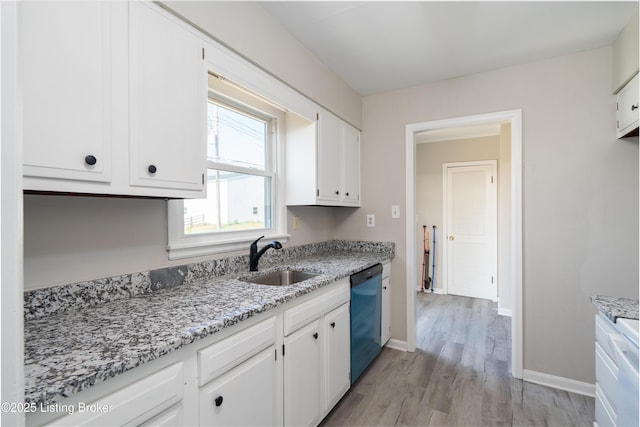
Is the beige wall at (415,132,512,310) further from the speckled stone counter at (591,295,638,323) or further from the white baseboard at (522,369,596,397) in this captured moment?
the speckled stone counter at (591,295,638,323)

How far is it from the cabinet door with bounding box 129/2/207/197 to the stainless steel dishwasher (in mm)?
1326

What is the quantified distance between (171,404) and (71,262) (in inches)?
27.8

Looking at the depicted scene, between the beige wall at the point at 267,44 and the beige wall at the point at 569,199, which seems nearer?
the beige wall at the point at 267,44

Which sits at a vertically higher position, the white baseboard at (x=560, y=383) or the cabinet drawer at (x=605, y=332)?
the cabinet drawer at (x=605, y=332)

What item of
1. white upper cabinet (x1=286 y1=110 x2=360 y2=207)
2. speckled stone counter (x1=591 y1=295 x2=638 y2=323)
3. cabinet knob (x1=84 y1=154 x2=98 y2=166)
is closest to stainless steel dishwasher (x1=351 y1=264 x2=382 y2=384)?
white upper cabinet (x1=286 y1=110 x2=360 y2=207)

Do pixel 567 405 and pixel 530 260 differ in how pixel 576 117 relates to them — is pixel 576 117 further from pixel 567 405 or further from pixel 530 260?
pixel 567 405

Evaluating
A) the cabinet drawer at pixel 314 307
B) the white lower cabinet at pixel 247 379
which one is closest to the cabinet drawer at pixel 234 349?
the white lower cabinet at pixel 247 379

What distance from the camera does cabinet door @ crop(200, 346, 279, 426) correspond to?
1059 mm

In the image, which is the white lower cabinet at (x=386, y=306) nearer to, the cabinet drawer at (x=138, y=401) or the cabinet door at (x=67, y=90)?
the cabinet drawer at (x=138, y=401)

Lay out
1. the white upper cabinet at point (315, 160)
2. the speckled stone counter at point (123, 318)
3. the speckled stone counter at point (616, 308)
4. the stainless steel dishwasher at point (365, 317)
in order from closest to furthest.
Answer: the speckled stone counter at point (123, 318), the speckled stone counter at point (616, 308), the stainless steel dishwasher at point (365, 317), the white upper cabinet at point (315, 160)

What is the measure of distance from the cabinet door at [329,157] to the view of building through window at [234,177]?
414 mm

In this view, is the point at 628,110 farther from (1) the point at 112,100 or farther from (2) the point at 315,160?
(1) the point at 112,100

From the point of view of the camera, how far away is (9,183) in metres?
0.47

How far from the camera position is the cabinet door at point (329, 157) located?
2.36 m
